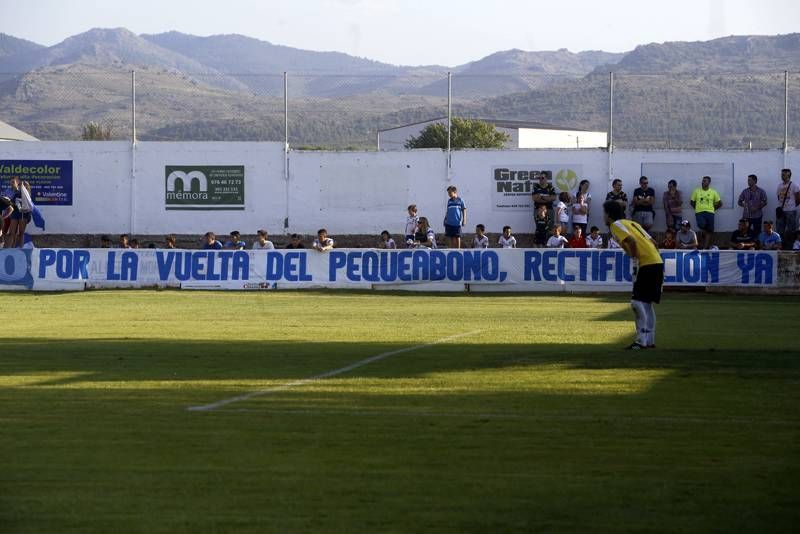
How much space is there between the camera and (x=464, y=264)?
95.7 ft

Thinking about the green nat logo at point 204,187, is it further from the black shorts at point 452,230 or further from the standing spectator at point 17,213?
the black shorts at point 452,230

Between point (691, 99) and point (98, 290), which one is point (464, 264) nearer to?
point (98, 290)

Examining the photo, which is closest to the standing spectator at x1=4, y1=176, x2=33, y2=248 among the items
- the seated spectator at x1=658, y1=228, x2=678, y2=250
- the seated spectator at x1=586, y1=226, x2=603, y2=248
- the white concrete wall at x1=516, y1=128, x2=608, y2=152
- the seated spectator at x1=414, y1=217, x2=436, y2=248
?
the seated spectator at x1=414, y1=217, x2=436, y2=248

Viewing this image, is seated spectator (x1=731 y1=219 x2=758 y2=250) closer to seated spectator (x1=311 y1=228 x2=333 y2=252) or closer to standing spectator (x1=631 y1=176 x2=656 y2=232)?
standing spectator (x1=631 y1=176 x2=656 y2=232)

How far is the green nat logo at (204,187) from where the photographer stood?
34.7 m

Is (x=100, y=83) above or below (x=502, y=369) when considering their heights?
above

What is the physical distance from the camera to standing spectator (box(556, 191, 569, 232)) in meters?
31.8

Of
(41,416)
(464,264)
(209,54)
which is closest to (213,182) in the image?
(464,264)

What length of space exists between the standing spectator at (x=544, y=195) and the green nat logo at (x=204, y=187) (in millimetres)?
8290

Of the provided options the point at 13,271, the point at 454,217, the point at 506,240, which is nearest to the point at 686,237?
the point at 506,240

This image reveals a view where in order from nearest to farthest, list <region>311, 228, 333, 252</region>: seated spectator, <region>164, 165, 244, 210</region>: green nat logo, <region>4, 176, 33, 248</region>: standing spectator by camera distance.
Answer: <region>311, 228, 333, 252</region>: seated spectator < <region>4, 176, 33, 248</region>: standing spectator < <region>164, 165, 244, 210</region>: green nat logo

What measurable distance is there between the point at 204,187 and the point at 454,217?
791cm

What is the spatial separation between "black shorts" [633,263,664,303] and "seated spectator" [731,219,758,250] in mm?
15465

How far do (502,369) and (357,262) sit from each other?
1589 cm
